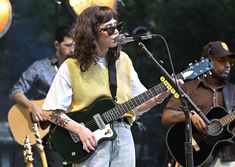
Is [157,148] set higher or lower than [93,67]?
lower

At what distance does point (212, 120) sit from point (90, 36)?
189 cm

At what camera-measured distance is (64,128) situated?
17.3 feet

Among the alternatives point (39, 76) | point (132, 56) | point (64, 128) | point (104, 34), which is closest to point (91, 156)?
point (64, 128)

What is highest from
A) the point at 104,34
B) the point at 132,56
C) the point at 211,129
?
the point at 104,34

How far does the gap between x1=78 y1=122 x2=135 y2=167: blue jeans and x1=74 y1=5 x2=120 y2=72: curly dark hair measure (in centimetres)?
54

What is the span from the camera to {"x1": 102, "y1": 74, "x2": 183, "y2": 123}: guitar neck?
5223mm

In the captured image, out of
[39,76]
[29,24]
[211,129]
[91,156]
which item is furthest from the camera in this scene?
[29,24]

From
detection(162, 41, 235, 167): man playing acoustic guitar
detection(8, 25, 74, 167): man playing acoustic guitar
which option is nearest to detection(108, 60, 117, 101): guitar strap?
detection(162, 41, 235, 167): man playing acoustic guitar

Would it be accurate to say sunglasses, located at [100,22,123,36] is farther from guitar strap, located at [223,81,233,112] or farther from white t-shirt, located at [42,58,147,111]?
guitar strap, located at [223,81,233,112]

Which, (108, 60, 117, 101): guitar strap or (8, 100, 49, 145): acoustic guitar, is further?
(8, 100, 49, 145): acoustic guitar

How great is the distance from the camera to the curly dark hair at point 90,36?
5.18 metres

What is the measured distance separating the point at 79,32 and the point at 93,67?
29 cm

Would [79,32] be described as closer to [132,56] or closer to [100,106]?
[100,106]

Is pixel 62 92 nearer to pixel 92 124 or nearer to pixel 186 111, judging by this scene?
pixel 92 124
